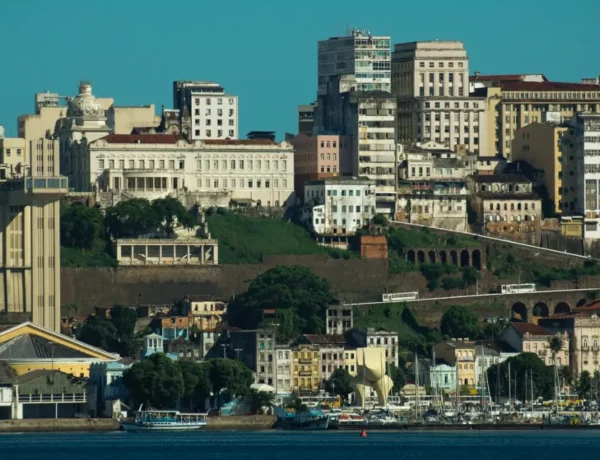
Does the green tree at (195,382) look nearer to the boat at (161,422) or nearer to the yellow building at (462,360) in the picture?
the boat at (161,422)

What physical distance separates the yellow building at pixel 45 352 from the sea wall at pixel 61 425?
205 inches

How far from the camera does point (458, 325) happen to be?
19100 cm

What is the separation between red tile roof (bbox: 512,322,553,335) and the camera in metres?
187

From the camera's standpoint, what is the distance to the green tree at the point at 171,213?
636 feet

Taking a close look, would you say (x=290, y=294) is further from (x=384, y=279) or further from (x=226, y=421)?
(x=226, y=421)

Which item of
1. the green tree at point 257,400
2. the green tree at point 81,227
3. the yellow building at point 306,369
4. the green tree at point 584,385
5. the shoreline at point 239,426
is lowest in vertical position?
the shoreline at point 239,426

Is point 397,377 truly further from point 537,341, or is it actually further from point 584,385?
point 584,385

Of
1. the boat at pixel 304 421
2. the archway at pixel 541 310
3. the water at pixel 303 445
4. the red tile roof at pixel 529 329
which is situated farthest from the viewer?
the archway at pixel 541 310

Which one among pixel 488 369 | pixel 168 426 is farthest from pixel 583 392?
pixel 168 426

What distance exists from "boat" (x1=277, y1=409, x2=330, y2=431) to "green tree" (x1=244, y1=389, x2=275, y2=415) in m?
1.44

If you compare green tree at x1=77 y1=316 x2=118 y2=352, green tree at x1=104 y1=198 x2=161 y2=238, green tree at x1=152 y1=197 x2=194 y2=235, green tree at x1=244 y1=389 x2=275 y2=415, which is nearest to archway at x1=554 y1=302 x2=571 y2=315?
green tree at x1=152 y1=197 x2=194 y2=235

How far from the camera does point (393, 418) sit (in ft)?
548

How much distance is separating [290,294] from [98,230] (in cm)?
1336

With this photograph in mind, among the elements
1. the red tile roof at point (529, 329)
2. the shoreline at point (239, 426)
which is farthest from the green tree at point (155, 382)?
the red tile roof at point (529, 329)
